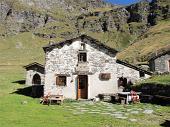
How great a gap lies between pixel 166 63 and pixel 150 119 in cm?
2895

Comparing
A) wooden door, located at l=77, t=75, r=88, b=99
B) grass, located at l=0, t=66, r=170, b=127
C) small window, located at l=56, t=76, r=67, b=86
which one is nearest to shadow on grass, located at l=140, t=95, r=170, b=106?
grass, located at l=0, t=66, r=170, b=127

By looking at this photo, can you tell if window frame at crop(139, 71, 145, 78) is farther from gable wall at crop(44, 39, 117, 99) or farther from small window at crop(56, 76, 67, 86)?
small window at crop(56, 76, 67, 86)

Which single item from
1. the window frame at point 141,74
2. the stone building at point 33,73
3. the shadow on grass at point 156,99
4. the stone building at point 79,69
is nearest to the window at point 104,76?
the stone building at point 79,69

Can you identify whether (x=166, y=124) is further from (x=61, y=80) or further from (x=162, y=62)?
(x=162, y=62)

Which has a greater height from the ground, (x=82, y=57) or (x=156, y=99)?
(x=82, y=57)

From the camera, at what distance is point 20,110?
2719 centimetres

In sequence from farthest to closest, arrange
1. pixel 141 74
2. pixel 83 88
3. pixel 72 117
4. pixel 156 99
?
pixel 141 74 < pixel 83 88 < pixel 156 99 < pixel 72 117

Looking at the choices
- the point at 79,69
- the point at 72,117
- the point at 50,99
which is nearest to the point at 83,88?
the point at 79,69

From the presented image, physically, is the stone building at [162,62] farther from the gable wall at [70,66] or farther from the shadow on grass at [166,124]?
the shadow on grass at [166,124]

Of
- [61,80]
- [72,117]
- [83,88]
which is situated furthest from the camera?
[83,88]

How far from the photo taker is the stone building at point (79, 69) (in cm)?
3797

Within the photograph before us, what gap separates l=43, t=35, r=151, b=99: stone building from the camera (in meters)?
38.0

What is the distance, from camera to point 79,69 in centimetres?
3819

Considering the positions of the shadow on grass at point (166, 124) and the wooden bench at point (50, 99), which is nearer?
the shadow on grass at point (166, 124)
